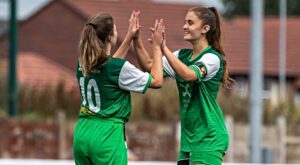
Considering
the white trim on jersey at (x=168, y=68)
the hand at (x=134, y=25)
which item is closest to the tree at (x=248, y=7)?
the white trim on jersey at (x=168, y=68)

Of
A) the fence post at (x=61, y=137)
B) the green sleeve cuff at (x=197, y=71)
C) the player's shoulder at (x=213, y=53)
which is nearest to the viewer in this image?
the green sleeve cuff at (x=197, y=71)

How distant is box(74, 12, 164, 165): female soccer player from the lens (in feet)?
26.1

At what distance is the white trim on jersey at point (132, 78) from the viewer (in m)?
7.98

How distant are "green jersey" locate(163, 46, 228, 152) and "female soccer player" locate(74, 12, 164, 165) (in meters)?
0.34

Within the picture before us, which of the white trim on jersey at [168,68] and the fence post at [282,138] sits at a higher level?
the white trim on jersey at [168,68]

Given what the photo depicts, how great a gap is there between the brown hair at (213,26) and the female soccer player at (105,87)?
40cm

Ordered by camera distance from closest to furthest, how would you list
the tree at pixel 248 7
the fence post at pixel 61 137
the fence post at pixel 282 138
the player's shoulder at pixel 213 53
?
the player's shoulder at pixel 213 53 < the fence post at pixel 61 137 < the fence post at pixel 282 138 < the tree at pixel 248 7

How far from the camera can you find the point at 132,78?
8.00 meters

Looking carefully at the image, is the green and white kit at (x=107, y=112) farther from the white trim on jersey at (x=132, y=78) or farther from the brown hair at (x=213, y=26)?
the brown hair at (x=213, y=26)

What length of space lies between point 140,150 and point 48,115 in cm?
440

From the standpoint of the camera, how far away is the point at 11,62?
2272 centimetres

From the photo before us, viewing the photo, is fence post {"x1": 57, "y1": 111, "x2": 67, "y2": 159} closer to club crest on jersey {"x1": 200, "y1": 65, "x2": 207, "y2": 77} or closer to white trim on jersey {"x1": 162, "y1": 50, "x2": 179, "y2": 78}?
white trim on jersey {"x1": 162, "y1": 50, "x2": 179, "y2": 78}

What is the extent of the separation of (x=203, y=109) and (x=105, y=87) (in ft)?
2.34

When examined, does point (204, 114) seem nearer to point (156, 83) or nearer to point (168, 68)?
point (156, 83)
